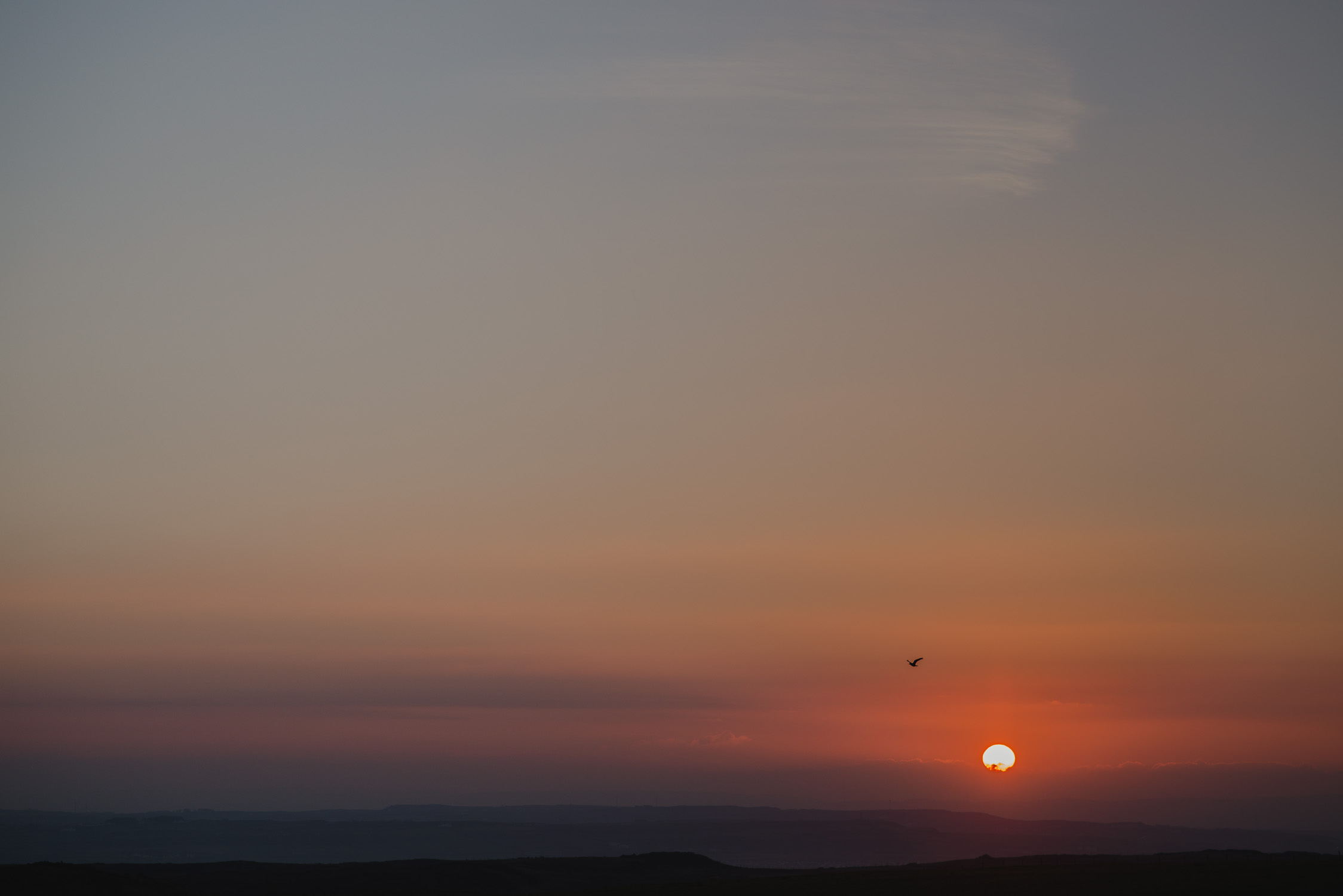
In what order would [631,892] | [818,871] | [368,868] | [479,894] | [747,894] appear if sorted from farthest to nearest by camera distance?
[368,868] → [818,871] → [479,894] → [631,892] → [747,894]

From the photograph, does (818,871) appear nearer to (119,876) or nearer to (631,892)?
(631,892)

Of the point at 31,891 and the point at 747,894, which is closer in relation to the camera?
the point at 31,891

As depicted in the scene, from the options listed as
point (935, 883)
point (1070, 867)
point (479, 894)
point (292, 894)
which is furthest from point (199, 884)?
point (1070, 867)

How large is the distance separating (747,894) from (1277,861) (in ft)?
103

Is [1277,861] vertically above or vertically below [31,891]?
above

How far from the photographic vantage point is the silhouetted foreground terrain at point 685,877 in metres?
60.1

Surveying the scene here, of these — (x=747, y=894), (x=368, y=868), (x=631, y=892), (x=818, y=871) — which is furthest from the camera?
(x=368, y=868)

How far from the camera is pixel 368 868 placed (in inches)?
3903

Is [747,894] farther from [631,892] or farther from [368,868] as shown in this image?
[368,868]

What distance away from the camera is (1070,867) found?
72.8 m

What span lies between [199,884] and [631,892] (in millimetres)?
42143

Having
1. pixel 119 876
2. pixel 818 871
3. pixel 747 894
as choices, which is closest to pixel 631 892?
pixel 747 894

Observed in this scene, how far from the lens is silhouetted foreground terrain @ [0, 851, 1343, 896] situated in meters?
60.1

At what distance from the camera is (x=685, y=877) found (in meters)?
99.0
